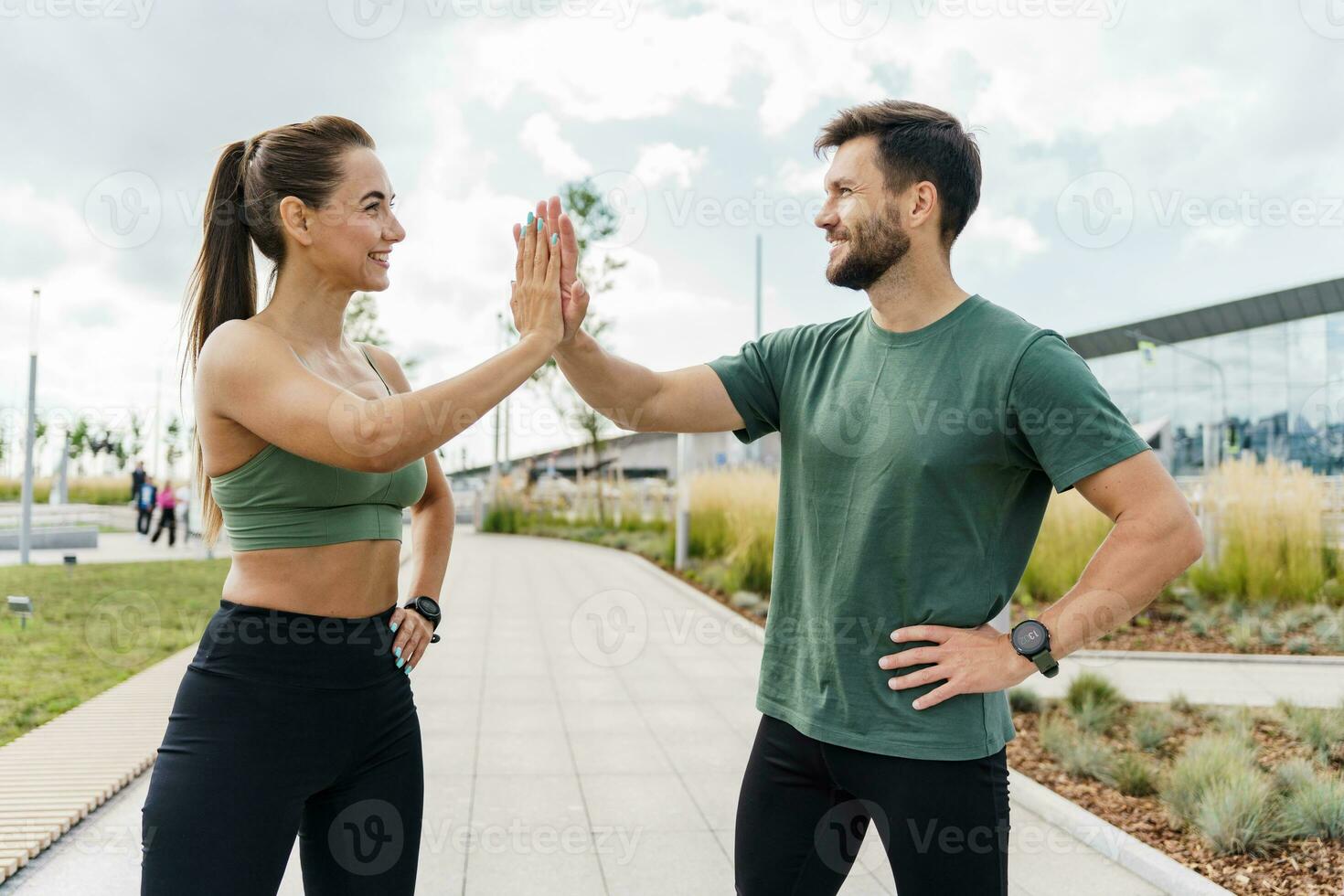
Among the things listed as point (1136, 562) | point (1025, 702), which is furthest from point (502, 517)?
point (1136, 562)

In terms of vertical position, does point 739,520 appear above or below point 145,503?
below

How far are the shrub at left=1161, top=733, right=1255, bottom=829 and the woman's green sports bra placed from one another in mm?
3817

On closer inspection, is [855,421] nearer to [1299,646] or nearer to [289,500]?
[289,500]

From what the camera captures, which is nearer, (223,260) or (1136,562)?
(1136,562)

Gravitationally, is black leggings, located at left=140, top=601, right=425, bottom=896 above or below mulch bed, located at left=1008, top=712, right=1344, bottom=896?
above

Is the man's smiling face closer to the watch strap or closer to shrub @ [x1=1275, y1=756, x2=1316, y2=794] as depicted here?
the watch strap

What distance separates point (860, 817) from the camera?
2145mm

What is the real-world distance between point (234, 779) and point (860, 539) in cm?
121

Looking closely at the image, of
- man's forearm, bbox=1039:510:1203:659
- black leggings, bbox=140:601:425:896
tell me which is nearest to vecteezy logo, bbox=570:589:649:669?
black leggings, bbox=140:601:425:896

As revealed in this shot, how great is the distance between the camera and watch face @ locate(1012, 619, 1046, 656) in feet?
6.35

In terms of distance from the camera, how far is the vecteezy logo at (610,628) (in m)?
8.55

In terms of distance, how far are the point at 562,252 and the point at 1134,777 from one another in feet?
13.4

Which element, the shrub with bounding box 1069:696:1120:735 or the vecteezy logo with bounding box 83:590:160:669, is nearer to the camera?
the shrub with bounding box 1069:696:1120:735

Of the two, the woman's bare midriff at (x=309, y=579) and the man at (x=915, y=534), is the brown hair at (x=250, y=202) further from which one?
the man at (x=915, y=534)
